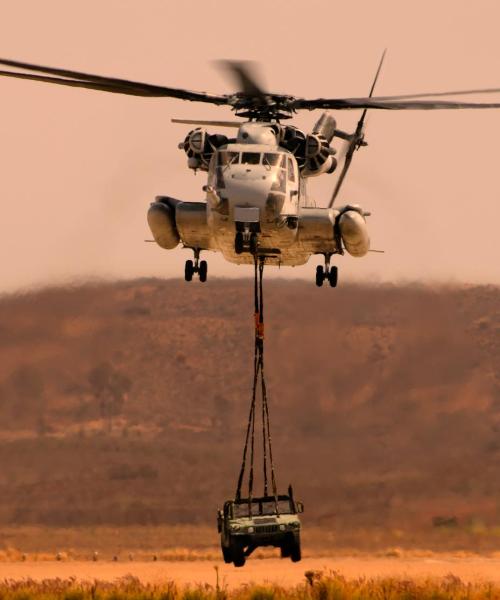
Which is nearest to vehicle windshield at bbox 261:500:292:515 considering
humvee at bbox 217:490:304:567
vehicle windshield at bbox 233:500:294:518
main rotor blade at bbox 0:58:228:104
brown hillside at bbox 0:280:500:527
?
vehicle windshield at bbox 233:500:294:518

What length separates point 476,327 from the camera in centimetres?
9919

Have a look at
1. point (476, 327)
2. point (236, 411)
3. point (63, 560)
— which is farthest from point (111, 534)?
A: point (476, 327)

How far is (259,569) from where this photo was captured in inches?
2726

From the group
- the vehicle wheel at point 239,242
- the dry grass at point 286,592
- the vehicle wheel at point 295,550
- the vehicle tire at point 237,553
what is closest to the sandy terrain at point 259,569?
the dry grass at point 286,592

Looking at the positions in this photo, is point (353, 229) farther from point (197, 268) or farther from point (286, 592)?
point (286, 592)

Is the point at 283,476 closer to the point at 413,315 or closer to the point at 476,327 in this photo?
the point at 413,315

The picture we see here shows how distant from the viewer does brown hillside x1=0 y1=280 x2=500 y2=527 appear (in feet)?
268

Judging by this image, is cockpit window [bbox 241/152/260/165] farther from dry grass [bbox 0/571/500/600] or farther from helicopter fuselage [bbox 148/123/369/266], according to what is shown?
dry grass [bbox 0/571/500/600]

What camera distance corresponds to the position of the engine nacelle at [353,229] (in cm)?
4725

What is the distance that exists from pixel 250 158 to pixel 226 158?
566mm

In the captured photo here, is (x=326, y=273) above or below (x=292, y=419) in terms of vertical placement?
below

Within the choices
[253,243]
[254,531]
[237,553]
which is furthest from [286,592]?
[253,243]

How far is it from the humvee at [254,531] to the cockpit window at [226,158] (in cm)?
794

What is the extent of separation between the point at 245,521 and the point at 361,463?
3844 cm
